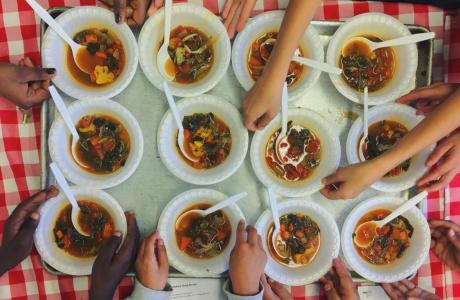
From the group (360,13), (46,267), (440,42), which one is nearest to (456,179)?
(440,42)

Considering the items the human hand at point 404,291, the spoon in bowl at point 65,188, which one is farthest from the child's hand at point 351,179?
the spoon in bowl at point 65,188

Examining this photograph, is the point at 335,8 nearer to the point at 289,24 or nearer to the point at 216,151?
the point at 289,24

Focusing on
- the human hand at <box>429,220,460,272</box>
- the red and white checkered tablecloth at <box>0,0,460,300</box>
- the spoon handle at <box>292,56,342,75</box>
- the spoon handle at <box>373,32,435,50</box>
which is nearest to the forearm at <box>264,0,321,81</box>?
the spoon handle at <box>292,56,342,75</box>

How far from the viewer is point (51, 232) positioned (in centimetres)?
171

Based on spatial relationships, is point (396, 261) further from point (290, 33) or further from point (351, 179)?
point (290, 33)

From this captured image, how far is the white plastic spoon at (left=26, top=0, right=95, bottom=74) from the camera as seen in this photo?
1.60m

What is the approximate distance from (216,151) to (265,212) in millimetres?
298

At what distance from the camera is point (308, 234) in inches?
70.4

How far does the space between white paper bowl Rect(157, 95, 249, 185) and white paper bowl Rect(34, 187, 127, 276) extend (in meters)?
0.26

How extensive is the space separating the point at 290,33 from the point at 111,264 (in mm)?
1032

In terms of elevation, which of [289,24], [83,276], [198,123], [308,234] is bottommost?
[83,276]

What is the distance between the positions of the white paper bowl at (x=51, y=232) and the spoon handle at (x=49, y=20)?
0.55 meters

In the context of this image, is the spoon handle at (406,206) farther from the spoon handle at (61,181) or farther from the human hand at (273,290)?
the spoon handle at (61,181)

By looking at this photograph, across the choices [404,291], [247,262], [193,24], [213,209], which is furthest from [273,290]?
[193,24]
